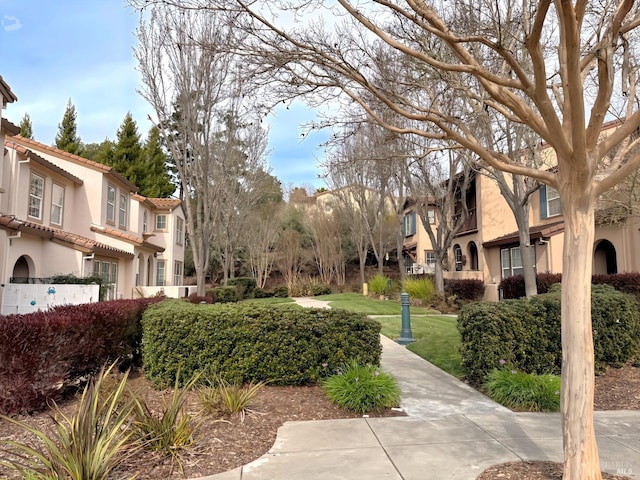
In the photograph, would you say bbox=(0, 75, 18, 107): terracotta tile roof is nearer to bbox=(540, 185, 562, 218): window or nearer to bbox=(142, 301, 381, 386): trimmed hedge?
bbox=(142, 301, 381, 386): trimmed hedge

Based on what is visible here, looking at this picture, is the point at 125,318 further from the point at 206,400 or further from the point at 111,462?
the point at 111,462

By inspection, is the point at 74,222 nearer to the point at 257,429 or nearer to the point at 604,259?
the point at 257,429

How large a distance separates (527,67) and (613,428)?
16.6 ft

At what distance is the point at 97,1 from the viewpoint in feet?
17.5

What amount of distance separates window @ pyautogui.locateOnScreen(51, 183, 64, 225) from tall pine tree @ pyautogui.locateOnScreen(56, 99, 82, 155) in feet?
75.3

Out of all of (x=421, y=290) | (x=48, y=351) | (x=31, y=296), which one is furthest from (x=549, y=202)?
(x=31, y=296)

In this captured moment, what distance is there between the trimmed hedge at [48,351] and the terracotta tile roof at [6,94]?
30.5 ft

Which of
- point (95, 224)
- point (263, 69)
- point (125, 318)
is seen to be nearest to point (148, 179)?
point (95, 224)

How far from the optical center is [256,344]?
6789mm

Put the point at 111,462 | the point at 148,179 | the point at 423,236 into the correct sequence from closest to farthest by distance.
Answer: the point at 111,462 → the point at 423,236 → the point at 148,179

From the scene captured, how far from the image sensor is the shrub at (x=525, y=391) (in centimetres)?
606

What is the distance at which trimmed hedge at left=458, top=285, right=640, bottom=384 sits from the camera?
7.14 metres

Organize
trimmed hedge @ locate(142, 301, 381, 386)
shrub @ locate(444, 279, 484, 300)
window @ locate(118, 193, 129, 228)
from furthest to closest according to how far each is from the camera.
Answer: window @ locate(118, 193, 129, 228)
shrub @ locate(444, 279, 484, 300)
trimmed hedge @ locate(142, 301, 381, 386)

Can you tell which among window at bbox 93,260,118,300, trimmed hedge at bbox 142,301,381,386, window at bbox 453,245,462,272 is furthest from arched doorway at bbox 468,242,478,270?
trimmed hedge at bbox 142,301,381,386
